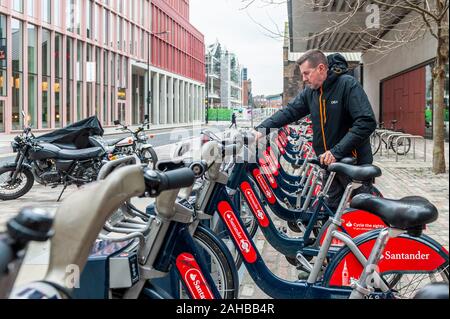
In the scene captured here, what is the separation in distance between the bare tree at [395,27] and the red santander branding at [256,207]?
1.29 m

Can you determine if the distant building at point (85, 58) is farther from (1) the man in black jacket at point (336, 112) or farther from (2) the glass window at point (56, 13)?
(1) the man in black jacket at point (336, 112)

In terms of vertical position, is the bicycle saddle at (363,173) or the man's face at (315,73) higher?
the man's face at (315,73)

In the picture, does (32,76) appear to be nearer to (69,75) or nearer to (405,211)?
(69,75)

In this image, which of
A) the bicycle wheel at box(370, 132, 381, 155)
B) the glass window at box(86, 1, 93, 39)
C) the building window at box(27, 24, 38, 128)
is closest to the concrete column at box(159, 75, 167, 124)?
the glass window at box(86, 1, 93, 39)

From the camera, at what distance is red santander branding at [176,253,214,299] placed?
90.0 inches

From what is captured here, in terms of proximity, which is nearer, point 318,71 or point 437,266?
point 437,266

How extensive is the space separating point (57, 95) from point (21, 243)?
33783mm

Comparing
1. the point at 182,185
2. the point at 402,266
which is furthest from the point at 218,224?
the point at 182,185

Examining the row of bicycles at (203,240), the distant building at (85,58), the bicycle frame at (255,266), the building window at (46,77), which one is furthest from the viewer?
the building window at (46,77)

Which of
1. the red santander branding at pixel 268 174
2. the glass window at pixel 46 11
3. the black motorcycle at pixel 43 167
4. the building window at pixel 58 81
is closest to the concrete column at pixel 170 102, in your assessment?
the building window at pixel 58 81

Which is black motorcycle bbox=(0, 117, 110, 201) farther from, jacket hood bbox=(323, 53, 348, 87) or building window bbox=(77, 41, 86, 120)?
building window bbox=(77, 41, 86, 120)

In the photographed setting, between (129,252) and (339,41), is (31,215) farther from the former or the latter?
(339,41)

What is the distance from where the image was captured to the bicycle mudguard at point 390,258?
2.67 m
